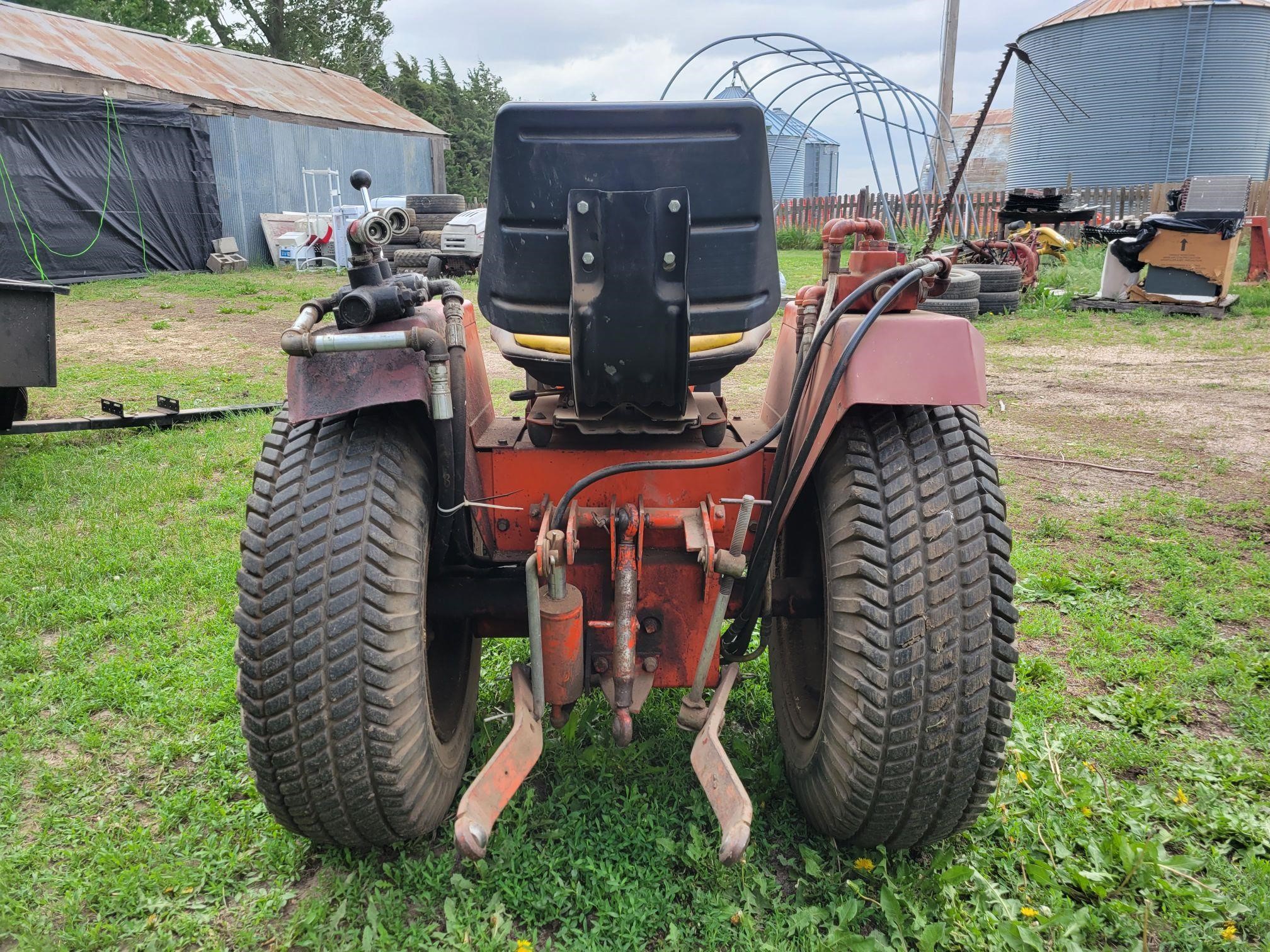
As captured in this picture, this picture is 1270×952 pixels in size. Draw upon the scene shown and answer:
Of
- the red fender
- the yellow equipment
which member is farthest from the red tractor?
the yellow equipment

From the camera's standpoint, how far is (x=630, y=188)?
1.94 meters

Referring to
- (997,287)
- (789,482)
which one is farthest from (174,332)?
(789,482)

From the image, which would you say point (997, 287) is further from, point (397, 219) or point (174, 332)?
point (397, 219)

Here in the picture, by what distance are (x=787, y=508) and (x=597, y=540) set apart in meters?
0.54

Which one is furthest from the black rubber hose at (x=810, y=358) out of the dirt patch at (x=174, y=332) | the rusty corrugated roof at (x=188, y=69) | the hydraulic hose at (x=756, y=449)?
the rusty corrugated roof at (x=188, y=69)

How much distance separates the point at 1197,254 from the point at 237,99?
1899cm

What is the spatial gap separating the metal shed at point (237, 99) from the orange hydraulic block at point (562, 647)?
703 inches

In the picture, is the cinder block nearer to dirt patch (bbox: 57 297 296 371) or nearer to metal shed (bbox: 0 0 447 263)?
metal shed (bbox: 0 0 447 263)

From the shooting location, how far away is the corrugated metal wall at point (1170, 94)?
70.2 ft

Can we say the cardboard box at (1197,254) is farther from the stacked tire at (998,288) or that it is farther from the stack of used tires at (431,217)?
the stack of used tires at (431,217)

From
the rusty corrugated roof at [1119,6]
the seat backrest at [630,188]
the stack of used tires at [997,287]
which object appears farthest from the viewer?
the rusty corrugated roof at [1119,6]

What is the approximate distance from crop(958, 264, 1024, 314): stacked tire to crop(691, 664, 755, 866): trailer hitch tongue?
34.6ft

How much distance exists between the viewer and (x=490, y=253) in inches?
84.3

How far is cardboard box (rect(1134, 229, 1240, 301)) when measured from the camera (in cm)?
1117
